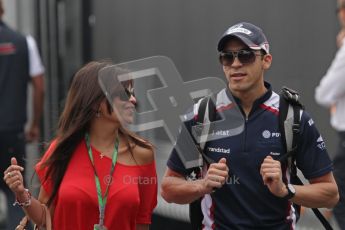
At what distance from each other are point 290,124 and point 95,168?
881mm

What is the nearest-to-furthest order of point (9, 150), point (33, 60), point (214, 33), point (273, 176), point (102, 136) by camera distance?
point (273, 176) → point (102, 136) → point (214, 33) → point (9, 150) → point (33, 60)

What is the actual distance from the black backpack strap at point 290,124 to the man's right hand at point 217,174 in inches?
11.5

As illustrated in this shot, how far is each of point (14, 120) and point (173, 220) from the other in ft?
4.97

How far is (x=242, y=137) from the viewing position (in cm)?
372

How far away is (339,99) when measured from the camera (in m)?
5.23

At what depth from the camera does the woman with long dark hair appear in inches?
152

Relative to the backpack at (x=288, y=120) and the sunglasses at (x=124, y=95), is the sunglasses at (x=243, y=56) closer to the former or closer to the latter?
the backpack at (x=288, y=120)

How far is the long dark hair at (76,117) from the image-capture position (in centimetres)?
394

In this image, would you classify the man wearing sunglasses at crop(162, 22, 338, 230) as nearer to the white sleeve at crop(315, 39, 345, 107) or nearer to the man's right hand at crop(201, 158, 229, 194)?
the man's right hand at crop(201, 158, 229, 194)

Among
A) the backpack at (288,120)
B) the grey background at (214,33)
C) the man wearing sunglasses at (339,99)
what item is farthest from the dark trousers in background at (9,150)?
the backpack at (288,120)

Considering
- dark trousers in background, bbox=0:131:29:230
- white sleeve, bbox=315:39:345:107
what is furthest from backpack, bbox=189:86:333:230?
dark trousers in background, bbox=0:131:29:230

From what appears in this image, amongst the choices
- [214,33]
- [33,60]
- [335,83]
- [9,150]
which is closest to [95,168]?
[335,83]

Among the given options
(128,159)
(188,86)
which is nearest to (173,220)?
(188,86)

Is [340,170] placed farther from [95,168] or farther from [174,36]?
[174,36]
